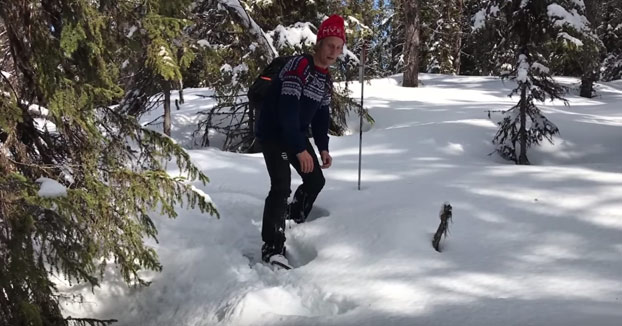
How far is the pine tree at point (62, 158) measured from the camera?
2600 mm

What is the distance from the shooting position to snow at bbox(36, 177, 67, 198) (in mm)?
2899

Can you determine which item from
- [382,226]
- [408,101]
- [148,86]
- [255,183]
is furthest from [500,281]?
[408,101]

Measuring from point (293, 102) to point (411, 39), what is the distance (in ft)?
56.3

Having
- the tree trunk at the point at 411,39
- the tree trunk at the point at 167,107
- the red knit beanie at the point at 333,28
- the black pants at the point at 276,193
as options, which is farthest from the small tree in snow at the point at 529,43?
the tree trunk at the point at 411,39

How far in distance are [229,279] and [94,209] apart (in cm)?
130

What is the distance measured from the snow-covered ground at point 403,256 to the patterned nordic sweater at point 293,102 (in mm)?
1112

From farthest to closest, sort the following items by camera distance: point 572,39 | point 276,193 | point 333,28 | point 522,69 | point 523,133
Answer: point 523,133, point 522,69, point 572,39, point 276,193, point 333,28

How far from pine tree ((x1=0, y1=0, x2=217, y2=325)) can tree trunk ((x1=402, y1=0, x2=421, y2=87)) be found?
17.1m

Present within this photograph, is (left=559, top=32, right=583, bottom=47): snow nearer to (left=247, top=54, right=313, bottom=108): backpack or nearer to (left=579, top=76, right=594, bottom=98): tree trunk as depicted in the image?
(left=247, top=54, right=313, bottom=108): backpack

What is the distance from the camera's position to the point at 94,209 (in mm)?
3217

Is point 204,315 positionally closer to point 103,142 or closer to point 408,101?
point 103,142

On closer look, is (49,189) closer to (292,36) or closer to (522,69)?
(292,36)

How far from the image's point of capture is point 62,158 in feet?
11.8

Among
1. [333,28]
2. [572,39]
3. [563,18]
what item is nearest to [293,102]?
[333,28]
